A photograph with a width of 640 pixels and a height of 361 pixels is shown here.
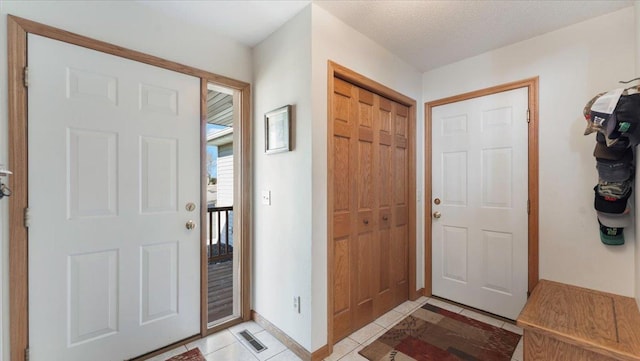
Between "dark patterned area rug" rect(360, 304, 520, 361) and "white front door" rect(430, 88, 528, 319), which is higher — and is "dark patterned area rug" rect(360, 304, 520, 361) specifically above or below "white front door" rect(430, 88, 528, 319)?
below

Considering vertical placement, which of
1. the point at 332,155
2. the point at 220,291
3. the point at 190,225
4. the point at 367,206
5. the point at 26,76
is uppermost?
the point at 26,76

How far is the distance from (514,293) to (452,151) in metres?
1.38

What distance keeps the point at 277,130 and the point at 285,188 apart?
1.49ft

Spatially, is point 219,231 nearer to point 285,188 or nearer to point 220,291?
point 220,291

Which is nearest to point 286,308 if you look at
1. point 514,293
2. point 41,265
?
point 41,265

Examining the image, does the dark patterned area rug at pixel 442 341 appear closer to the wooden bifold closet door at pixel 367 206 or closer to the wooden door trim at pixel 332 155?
the wooden bifold closet door at pixel 367 206

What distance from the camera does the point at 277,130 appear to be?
2.07 metres

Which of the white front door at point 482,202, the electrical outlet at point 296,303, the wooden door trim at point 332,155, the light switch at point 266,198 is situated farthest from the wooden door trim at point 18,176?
the white front door at point 482,202

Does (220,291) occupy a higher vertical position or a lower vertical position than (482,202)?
lower

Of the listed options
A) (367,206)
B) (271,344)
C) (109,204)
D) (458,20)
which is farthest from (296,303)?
(458,20)

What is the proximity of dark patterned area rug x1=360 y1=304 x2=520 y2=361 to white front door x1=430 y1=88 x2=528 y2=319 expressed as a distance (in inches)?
13.0

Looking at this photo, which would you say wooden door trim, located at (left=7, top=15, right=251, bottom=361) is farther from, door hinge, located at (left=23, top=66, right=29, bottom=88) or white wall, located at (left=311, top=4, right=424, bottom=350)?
white wall, located at (left=311, top=4, right=424, bottom=350)

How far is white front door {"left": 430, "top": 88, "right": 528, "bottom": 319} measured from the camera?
231cm

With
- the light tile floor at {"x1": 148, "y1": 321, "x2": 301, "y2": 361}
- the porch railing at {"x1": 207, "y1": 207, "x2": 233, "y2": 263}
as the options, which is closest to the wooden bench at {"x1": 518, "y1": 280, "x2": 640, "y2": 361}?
the light tile floor at {"x1": 148, "y1": 321, "x2": 301, "y2": 361}
